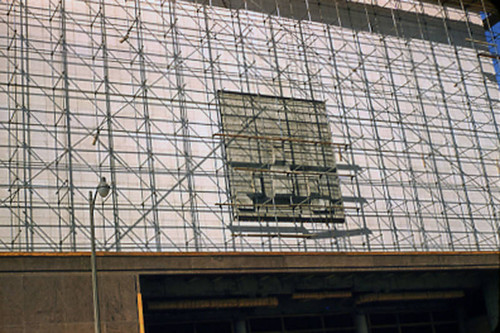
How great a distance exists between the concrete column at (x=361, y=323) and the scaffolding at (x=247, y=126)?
3124 mm

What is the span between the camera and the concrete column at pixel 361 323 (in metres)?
30.0

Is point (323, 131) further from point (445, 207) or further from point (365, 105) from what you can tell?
point (445, 207)

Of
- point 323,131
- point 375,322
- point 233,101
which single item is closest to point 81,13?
point 233,101

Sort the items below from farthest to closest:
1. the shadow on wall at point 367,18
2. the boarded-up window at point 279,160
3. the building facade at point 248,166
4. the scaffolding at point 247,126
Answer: the shadow on wall at point 367,18
the boarded-up window at point 279,160
the scaffolding at point 247,126
the building facade at point 248,166

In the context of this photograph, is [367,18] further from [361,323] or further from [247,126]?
[361,323]

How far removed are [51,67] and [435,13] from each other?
22.6 meters

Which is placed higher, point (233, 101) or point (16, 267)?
point (233, 101)

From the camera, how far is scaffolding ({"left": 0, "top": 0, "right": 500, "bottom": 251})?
88.9 feet

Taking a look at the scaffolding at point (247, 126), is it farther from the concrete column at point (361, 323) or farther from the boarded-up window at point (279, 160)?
the concrete column at point (361, 323)

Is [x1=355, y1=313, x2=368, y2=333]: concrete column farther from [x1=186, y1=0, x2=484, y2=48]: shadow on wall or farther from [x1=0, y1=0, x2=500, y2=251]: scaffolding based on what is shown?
[x1=186, y1=0, x2=484, y2=48]: shadow on wall

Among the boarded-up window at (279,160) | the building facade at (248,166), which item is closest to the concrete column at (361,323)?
the building facade at (248,166)

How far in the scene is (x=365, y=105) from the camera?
34.8 metres

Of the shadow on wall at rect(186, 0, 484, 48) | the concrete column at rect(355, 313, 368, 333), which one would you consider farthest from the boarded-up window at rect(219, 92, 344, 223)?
the shadow on wall at rect(186, 0, 484, 48)

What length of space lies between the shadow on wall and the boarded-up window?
5.16 m
